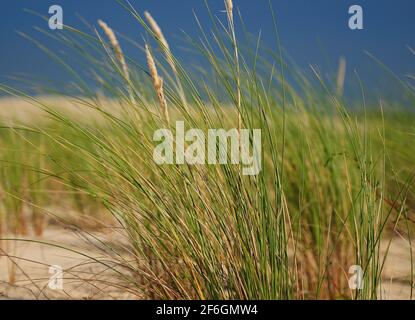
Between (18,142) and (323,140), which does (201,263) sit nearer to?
(323,140)

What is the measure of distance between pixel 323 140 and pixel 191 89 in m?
1.37

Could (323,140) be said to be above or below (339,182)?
above

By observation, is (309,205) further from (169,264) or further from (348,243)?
(169,264)

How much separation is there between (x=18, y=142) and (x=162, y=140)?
123 inches

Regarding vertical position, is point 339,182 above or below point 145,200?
above

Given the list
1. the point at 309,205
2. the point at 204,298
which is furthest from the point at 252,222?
the point at 309,205

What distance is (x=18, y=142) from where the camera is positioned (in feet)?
15.9
